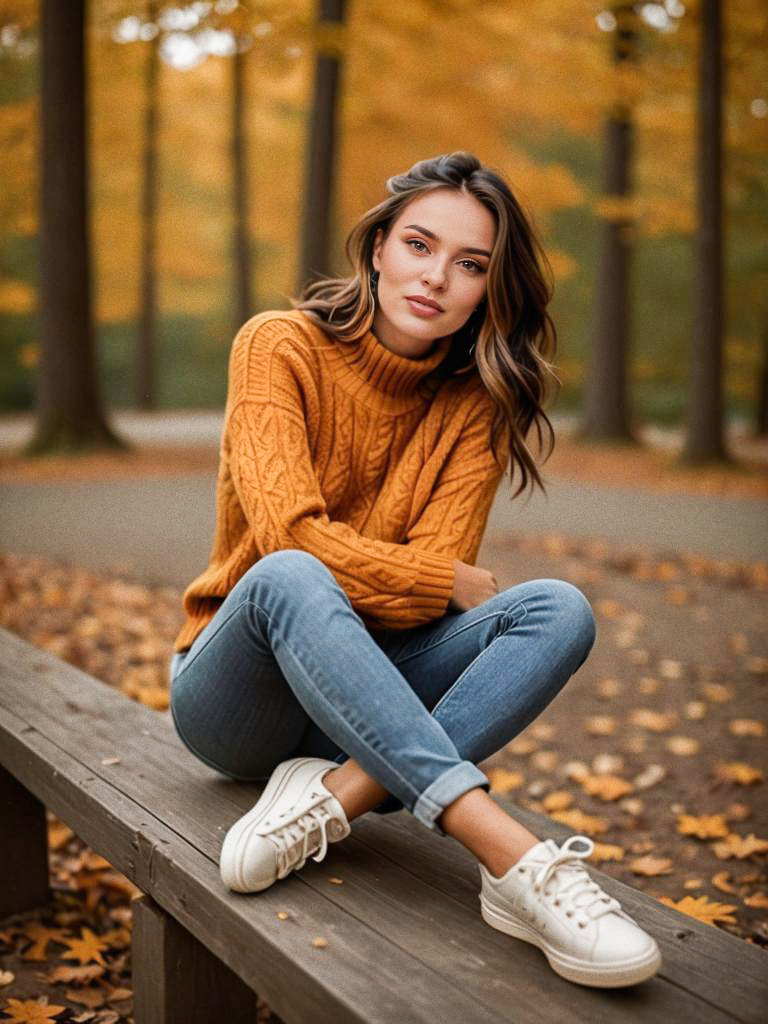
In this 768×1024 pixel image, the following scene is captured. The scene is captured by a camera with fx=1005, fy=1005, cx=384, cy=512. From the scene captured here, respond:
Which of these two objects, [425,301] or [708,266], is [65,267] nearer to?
[708,266]

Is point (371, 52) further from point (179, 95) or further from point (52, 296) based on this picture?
point (179, 95)

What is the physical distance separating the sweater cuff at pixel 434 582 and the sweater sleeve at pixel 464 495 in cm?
10

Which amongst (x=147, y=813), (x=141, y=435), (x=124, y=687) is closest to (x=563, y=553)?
(x=124, y=687)

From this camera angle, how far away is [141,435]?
16938mm

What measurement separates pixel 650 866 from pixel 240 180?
17.8 meters

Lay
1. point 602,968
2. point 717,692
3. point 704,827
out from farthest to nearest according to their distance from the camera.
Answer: point 717,692 → point 704,827 → point 602,968

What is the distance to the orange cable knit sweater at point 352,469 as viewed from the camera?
2104 millimetres

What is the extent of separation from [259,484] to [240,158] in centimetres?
1795

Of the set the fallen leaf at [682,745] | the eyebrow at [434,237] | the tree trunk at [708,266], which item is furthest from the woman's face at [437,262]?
the tree trunk at [708,266]

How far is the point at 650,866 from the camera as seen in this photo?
2963 mm

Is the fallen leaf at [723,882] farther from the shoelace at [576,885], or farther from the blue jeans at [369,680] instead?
the shoelace at [576,885]

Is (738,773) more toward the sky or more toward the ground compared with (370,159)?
more toward the ground

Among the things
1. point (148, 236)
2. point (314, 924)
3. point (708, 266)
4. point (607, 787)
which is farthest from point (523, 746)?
point (148, 236)

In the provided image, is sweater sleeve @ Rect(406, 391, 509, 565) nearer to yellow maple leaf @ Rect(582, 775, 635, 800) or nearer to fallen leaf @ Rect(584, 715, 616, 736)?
yellow maple leaf @ Rect(582, 775, 635, 800)
